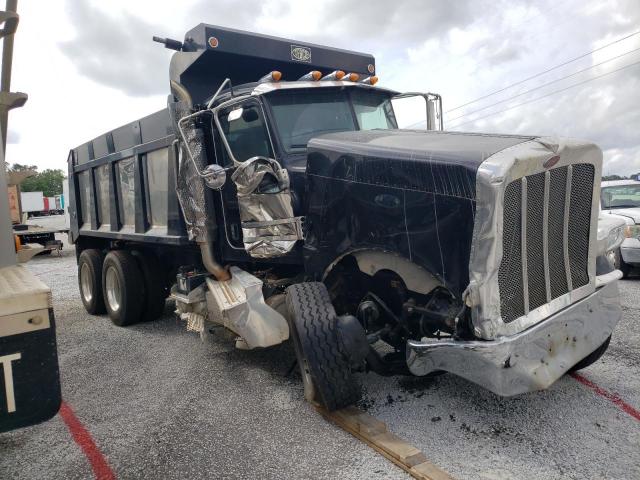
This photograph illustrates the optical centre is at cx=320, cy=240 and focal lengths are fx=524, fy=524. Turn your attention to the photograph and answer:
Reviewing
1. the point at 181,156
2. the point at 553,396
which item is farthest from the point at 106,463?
the point at 553,396

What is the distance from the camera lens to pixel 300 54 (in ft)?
20.0

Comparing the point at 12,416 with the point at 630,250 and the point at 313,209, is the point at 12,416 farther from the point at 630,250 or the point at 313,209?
the point at 630,250

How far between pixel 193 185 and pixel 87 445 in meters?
2.58

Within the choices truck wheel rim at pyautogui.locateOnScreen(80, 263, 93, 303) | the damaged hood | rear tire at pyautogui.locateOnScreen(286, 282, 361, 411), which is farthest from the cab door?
truck wheel rim at pyautogui.locateOnScreen(80, 263, 93, 303)

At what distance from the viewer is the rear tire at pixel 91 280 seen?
7.91 meters

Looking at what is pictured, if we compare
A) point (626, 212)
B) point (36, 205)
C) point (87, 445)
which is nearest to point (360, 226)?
point (87, 445)

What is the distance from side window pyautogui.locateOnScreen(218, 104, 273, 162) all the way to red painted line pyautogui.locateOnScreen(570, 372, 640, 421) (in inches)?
128

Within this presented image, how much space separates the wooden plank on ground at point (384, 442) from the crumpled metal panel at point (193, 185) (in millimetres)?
2239

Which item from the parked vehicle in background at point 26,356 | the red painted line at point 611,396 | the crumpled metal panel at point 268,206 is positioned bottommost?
the red painted line at point 611,396

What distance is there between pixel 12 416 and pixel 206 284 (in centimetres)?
337

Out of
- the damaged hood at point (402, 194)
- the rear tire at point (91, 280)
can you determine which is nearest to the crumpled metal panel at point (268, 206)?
the damaged hood at point (402, 194)

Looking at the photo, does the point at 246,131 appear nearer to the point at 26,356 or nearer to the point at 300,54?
the point at 300,54

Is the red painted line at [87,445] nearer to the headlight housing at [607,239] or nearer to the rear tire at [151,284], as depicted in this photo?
the rear tire at [151,284]

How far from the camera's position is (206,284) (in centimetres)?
570
